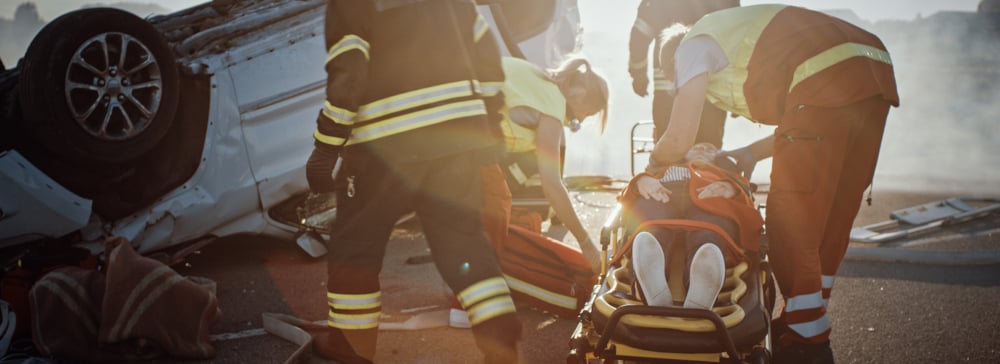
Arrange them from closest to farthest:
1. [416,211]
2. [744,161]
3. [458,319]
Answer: [416,211], [458,319], [744,161]

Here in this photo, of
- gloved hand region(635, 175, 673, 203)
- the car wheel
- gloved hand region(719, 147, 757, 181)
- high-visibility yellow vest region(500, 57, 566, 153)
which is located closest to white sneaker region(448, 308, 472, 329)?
high-visibility yellow vest region(500, 57, 566, 153)

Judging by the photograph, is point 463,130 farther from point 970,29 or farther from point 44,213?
point 970,29

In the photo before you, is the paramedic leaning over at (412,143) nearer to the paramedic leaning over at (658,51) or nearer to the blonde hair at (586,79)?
the blonde hair at (586,79)

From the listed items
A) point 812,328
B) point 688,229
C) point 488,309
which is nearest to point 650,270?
point 688,229

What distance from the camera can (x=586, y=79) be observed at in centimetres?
374

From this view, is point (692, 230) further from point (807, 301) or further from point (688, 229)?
point (807, 301)

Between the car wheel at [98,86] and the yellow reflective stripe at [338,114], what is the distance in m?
1.79

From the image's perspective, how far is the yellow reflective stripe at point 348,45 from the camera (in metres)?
2.31

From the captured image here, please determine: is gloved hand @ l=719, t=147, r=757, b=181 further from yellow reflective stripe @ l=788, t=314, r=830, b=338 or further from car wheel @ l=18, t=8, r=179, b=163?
car wheel @ l=18, t=8, r=179, b=163

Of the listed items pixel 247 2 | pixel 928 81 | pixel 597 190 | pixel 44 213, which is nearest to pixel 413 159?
pixel 44 213

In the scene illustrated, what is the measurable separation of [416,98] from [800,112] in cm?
164

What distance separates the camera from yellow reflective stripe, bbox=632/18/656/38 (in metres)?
5.76

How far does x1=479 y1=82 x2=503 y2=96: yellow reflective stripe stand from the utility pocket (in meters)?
1.27

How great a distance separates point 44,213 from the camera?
343 centimetres
